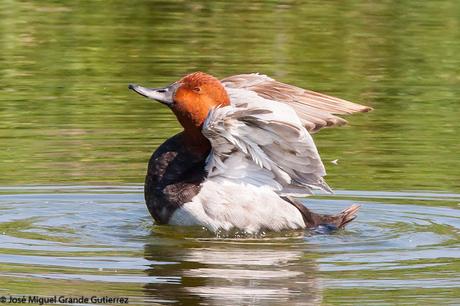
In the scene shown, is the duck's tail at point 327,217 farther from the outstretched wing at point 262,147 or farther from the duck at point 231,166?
the outstretched wing at point 262,147

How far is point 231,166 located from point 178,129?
11.3ft

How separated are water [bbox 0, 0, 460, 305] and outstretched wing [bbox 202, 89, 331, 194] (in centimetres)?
42

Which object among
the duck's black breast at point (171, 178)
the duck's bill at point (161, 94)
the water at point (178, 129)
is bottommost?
the water at point (178, 129)

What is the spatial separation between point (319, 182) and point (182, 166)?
0.98 meters

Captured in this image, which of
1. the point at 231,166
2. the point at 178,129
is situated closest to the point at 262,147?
the point at 231,166

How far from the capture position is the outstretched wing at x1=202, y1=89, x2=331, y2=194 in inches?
363

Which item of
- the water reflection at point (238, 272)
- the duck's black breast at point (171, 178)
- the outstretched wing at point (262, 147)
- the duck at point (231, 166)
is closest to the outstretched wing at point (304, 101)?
the duck at point (231, 166)

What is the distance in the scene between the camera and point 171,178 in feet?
32.5

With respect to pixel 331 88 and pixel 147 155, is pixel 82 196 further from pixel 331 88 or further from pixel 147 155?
pixel 331 88

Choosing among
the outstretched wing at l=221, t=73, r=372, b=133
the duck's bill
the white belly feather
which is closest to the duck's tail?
the white belly feather

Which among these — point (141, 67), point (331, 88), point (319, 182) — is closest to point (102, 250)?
point (319, 182)

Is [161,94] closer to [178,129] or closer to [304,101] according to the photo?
[304,101]

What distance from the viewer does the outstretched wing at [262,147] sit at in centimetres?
923

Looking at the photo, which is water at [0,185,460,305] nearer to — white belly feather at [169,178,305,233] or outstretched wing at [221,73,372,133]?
white belly feather at [169,178,305,233]
